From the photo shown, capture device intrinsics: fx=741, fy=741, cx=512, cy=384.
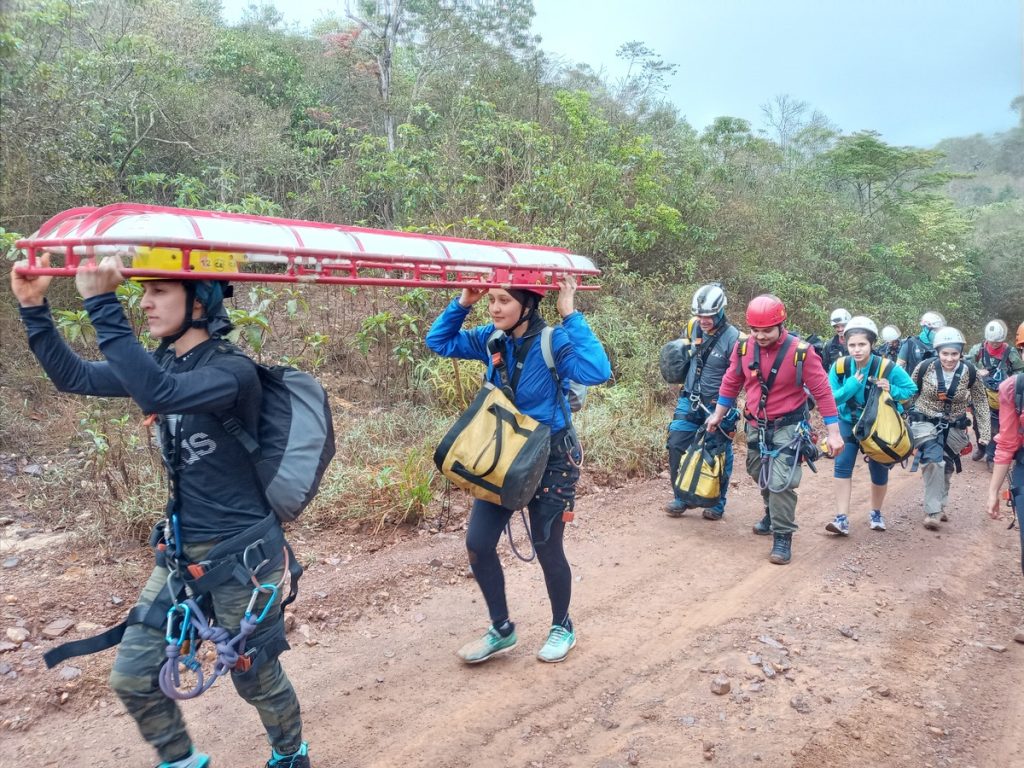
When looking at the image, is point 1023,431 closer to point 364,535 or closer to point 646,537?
point 646,537

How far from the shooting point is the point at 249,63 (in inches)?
573

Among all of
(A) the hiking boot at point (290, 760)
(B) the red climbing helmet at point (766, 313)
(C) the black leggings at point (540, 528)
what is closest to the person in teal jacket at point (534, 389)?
(C) the black leggings at point (540, 528)

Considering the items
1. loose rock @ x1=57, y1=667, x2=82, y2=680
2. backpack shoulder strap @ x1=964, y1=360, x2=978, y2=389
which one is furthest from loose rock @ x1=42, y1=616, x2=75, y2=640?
backpack shoulder strap @ x1=964, y1=360, x2=978, y2=389

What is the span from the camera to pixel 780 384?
580cm

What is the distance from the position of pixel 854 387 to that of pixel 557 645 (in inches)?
152

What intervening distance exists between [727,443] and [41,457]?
607cm

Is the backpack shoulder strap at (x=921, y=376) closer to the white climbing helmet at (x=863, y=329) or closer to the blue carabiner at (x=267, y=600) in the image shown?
the white climbing helmet at (x=863, y=329)

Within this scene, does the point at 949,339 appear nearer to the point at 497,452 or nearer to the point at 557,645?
the point at 557,645

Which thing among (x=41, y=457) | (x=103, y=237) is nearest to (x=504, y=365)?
(x=103, y=237)

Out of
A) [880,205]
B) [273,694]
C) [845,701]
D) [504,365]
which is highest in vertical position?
[880,205]

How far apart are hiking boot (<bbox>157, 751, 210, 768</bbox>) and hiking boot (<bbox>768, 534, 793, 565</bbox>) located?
4.28 metres

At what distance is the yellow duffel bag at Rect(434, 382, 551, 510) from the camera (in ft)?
11.6

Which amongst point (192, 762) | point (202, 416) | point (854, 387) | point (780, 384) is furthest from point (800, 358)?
point (192, 762)

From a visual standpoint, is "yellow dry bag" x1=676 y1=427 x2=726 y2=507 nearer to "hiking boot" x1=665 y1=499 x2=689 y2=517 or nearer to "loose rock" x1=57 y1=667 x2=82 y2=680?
→ "hiking boot" x1=665 y1=499 x2=689 y2=517
